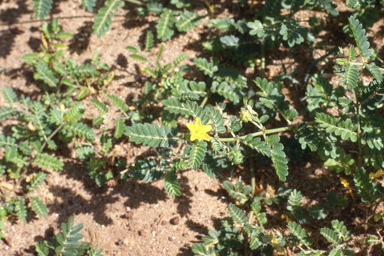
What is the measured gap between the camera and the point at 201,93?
3197 millimetres

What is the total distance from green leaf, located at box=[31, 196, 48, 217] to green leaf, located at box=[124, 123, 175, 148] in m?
1.34

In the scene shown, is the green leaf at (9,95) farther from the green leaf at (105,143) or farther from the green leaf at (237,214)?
the green leaf at (237,214)

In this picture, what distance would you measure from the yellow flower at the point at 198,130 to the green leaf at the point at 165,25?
1.54 metres

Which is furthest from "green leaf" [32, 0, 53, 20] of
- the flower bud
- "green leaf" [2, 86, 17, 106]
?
the flower bud

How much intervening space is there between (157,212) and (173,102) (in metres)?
1.12

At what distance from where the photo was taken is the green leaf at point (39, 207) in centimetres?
321

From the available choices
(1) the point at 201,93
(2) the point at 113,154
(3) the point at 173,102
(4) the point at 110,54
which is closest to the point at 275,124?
(1) the point at 201,93

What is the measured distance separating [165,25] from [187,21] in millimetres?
246

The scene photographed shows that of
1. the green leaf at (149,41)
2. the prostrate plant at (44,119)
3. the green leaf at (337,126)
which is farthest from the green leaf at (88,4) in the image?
the green leaf at (337,126)

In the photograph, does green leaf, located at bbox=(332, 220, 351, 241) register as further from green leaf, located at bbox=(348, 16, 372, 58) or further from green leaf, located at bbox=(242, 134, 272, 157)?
A: green leaf, located at bbox=(348, 16, 372, 58)

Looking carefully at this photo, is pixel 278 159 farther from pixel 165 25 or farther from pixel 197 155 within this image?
pixel 165 25

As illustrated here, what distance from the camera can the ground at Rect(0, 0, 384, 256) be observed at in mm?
3146

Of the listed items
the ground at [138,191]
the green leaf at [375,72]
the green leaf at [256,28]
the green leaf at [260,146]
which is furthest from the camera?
the ground at [138,191]

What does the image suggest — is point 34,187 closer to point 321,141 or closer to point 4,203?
point 4,203
